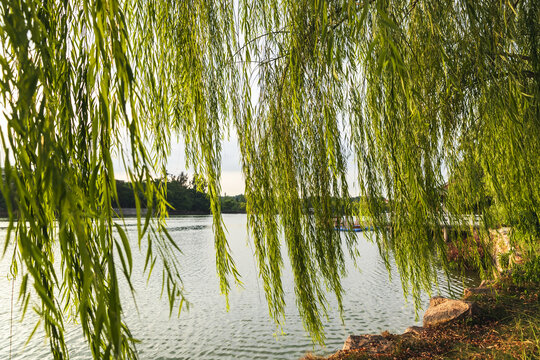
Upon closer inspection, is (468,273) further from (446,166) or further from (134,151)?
(134,151)

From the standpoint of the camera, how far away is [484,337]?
5.05m

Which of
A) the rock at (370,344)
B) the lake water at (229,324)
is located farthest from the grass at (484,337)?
the lake water at (229,324)

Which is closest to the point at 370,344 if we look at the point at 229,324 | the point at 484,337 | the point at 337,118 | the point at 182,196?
the point at 484,337

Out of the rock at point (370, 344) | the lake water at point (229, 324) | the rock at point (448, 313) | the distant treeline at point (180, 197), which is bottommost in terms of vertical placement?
the lake water at point (229, 324)

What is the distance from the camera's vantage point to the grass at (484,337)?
4.19 m

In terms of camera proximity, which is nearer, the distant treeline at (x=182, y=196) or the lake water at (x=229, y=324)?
the distant treeline at (x=182, y=196)

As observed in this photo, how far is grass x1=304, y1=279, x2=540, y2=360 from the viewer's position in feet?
13.8

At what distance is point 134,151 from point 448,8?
5.42 ft

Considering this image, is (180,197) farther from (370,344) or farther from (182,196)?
(370,344)

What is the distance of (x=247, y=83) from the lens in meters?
1.86

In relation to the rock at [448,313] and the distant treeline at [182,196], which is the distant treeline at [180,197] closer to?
the distant treeline at [182,196]

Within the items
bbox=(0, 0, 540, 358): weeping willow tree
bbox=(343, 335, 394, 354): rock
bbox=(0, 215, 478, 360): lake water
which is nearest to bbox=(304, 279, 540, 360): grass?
bbox=(343, 335, 394, 354): rock

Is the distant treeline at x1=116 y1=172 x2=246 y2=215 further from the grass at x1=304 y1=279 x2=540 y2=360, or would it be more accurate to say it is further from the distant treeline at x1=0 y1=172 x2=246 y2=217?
the grass at x1=304 y1=279 x2=540 y2=360

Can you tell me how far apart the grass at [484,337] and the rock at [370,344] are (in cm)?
10
